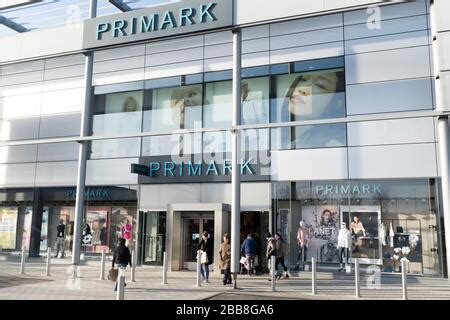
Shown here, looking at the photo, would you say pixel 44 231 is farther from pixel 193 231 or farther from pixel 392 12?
pixel 392 12

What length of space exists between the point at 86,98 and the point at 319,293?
926 centimetres

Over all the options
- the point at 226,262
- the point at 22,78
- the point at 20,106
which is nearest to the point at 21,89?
the point at 22,78

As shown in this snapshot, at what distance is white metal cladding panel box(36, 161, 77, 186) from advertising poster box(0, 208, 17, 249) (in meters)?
2.49

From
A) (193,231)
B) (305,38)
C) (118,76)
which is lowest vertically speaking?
(193,231)

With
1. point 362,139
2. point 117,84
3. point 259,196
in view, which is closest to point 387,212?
point 362,139

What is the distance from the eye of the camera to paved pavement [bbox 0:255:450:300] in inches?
411

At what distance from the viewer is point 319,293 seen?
11.1m

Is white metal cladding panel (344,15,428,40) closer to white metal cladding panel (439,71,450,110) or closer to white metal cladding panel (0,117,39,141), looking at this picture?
white metal cladding panel (439,71,450,110)

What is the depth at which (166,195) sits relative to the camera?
18.9 meters

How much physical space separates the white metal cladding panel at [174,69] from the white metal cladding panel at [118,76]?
41 centimetres

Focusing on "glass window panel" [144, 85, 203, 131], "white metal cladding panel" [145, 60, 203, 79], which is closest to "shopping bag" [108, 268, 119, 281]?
"glass window panel" [144, 85, 203, 131]

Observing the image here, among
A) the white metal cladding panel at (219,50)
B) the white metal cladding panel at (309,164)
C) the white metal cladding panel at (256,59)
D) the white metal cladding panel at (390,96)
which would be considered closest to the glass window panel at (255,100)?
the white metal cladding panel at (256,59)

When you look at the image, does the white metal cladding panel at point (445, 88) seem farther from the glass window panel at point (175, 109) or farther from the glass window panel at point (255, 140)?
the glass window panel at point (175, 109)

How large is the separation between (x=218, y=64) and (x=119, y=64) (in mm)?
4822
